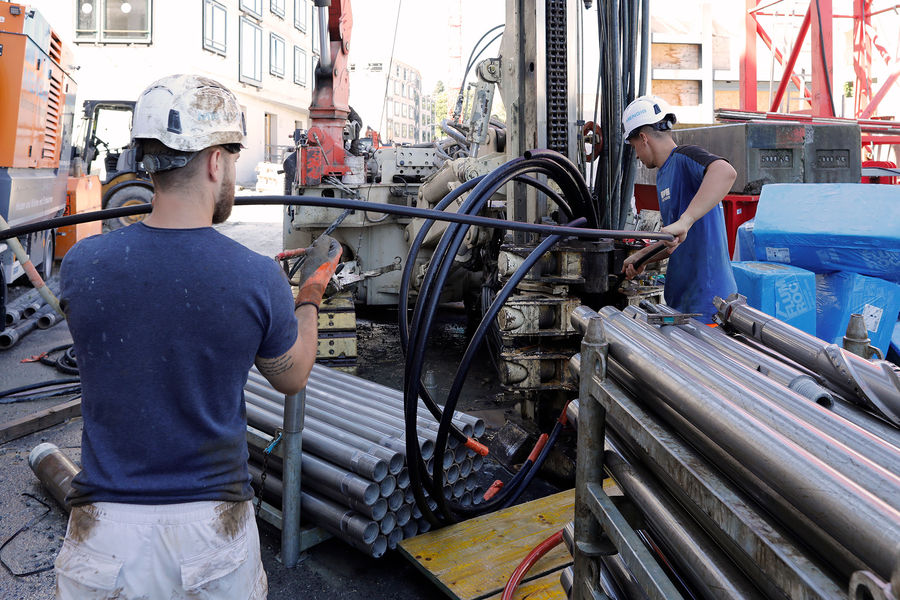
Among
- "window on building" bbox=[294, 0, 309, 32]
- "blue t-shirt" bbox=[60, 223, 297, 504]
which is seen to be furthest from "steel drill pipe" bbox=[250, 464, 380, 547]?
"window on building" bbox=[294, 0, 309, 32]

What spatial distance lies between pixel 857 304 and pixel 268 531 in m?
3.45

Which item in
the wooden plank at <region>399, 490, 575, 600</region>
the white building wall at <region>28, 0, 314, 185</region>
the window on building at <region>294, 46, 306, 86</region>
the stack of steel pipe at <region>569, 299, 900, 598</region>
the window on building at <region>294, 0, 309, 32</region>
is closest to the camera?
the stack of steel pipe at <region>569, 299, 900, 598</region>

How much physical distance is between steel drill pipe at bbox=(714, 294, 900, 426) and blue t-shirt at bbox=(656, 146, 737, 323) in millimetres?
1113

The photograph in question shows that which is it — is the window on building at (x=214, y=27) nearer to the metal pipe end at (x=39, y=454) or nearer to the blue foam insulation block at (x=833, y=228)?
the metal pipe end at (x=39, y=454)

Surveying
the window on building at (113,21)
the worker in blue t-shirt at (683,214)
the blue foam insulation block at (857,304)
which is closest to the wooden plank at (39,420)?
the worker in blue t-shirt at (683,214)

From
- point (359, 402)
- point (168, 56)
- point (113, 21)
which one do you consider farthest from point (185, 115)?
point (113, 21)

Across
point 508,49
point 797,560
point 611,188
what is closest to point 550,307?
point 611,188

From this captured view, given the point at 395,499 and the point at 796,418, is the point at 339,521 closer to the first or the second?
the point at 395,499

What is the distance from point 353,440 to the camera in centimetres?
335

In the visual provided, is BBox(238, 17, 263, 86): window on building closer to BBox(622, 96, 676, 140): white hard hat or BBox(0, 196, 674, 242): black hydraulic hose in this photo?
BBox(622, 96, 676, 140): white hard hat

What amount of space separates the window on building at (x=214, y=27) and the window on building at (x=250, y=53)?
1.50 meters

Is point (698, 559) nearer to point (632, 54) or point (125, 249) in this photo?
point (125, 249)

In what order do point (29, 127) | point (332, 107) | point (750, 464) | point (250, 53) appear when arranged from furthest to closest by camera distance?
point (250, 53), point (332, 107), point (29, 127), point (750, 464)

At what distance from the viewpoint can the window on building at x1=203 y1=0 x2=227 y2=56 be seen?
26875 mm
